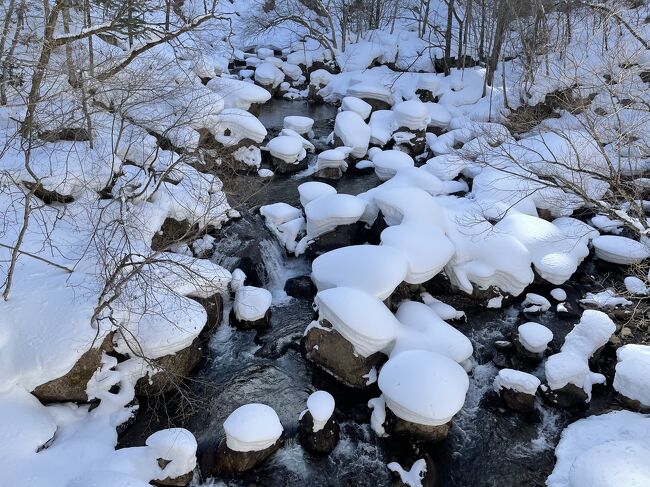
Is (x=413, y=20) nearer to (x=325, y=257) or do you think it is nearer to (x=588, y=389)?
(x=325, y=257)

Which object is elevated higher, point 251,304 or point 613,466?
point 251,304

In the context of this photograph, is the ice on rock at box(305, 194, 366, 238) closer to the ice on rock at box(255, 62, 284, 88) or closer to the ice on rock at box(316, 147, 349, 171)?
the ice on rock at box(316, 147, 349, 171)

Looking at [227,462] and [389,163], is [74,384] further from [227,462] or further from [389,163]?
[389,163]

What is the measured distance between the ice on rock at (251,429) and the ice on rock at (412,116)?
1028cm

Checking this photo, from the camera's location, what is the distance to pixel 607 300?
859cm

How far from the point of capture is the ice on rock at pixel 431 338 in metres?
6.96

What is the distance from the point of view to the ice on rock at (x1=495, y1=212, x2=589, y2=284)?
893 centimetres

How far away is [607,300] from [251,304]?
19.8 feet

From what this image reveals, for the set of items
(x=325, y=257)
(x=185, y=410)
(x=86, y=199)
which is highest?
(x=86, y=199)

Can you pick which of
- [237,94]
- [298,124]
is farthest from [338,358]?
[237,94]

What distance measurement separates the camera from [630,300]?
8680 mm

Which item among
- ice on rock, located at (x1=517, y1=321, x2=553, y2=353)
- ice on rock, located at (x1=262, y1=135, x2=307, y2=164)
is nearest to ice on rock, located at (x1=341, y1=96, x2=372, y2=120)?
ice on rock, located at (x1=262, y1=135, x2=307, y2=164)

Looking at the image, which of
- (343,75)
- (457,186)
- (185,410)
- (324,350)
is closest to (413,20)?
(343,75)

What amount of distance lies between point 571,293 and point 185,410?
22.5 feet
